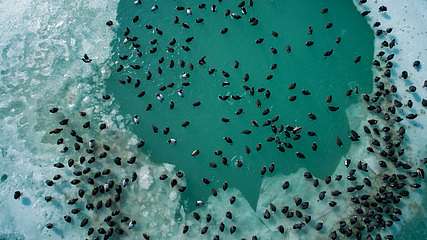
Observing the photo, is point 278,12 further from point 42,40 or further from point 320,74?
point 42,40

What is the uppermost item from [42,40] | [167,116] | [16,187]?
[42,40]

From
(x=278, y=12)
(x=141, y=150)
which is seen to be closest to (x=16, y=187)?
(x=141, y=150)

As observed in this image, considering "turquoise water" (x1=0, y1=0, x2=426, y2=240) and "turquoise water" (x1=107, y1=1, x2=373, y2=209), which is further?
"turquoise water" (x1=107, y1=1, x2=373, y2=209)

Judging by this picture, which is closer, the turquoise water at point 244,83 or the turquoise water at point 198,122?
the turquoise water at point 198,122
